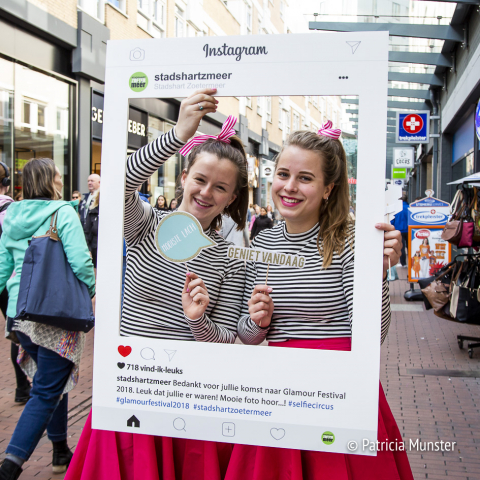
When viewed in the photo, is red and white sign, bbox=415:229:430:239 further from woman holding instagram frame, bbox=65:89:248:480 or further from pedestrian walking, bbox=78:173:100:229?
woman holding instagram frame, bbox=65:89:248:480

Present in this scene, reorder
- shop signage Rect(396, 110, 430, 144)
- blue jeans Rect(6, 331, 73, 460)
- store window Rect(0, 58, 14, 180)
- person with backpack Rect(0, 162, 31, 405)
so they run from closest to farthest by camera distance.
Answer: blue jeans Rect(6, 331, 73, 460) < person with backpack Rect(0, 162, 31, 405) < store window Rect(0, 58, 14, 180) < shop signage Rect(396, 110, 430, 144)

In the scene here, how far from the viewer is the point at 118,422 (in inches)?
Result: 66.0

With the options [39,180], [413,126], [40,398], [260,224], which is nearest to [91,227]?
[39,180]

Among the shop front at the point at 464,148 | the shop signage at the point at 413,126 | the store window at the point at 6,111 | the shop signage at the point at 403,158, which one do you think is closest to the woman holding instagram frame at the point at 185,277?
the store window at the point at 6,111

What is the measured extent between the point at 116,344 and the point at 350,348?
2.40ft

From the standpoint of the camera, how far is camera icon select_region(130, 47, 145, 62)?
1.61 meters

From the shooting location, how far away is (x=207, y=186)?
5.46ft

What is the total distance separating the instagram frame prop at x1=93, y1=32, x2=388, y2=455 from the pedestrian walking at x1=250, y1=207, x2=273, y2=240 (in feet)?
1.05

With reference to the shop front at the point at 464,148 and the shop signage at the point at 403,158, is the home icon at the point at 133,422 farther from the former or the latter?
the shop signage at the point at 403,158

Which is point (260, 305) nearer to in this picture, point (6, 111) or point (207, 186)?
point (207, 186)

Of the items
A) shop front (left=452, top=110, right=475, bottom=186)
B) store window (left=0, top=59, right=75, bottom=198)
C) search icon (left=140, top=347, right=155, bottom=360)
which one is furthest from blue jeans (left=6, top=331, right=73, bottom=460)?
shop front (left=452, top=110, right=475, bottom=186)

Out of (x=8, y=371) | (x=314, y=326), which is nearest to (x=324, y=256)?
(x=314, y=326)

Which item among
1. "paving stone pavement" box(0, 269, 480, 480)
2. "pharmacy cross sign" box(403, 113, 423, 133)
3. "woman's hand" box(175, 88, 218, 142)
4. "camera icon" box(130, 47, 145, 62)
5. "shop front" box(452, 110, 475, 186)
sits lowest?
"paving stone pavement" box(0, 269, 480, 480)

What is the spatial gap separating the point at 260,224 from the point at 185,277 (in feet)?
1.13
